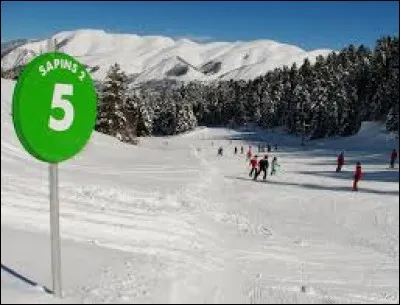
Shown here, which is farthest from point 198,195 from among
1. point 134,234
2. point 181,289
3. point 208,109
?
point 208,109

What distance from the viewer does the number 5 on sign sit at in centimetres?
498

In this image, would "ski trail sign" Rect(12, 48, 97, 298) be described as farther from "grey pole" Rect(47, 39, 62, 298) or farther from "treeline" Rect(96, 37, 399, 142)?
"treeline" Rect(96, 37, 399, 142)

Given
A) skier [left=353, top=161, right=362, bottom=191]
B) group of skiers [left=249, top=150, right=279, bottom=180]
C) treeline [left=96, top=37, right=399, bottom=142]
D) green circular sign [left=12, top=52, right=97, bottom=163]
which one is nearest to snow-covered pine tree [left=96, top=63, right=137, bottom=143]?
treeline [left=96, top=37, right=399, bottom=142]

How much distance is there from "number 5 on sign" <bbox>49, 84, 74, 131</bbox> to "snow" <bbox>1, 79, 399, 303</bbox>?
1.31 metres

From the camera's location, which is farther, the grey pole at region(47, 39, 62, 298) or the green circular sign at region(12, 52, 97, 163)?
the grey pole at region(47, 39, 62, 298)

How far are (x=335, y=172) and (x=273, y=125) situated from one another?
306ft

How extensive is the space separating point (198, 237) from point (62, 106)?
7981 mm

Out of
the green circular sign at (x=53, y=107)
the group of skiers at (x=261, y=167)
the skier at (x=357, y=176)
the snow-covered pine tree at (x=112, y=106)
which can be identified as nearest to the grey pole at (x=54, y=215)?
the green circular sign at (x=53, y=107)

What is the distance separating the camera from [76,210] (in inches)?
484

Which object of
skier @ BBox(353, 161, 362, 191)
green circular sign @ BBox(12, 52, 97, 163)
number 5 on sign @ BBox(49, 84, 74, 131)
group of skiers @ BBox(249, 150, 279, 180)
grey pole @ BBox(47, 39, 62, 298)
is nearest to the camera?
green circular sign @ BBox(12, 52, 97, 163)

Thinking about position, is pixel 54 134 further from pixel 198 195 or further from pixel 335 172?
pixel 335 172

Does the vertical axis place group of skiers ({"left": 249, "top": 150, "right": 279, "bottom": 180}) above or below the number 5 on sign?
below

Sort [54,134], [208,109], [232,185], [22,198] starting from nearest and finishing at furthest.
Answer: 1. [54,134]
2. [22,198]
3. [232,185]
4. [208,109]

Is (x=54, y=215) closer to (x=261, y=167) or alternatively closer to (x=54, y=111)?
(x=54, y=111)
